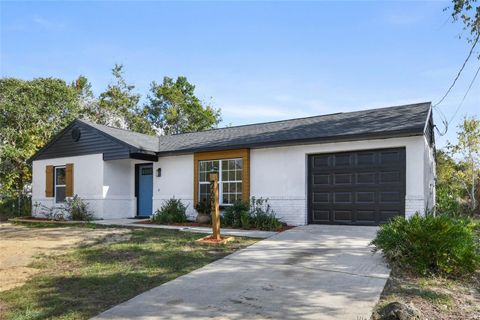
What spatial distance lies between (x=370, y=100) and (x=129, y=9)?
11213 millimetres

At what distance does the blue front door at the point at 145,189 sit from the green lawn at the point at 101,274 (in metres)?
7.06

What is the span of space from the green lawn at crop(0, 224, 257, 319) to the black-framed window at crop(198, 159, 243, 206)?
419 centimetres

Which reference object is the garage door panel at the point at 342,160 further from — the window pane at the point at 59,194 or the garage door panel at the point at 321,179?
the window pane at the point at 59,194

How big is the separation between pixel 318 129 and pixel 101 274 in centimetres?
871

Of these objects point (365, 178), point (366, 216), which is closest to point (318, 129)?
point (365, 178)

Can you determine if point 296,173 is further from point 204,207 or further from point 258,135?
point 204,207

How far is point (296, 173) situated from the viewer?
1266 centimetres

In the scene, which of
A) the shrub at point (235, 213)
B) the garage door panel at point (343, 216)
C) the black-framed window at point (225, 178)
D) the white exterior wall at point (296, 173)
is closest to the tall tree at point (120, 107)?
the black-framed window at point (225, 178)

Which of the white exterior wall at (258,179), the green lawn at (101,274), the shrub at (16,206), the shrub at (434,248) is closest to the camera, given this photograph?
the green lawn at (101,274)

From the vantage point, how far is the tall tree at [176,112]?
115 ft

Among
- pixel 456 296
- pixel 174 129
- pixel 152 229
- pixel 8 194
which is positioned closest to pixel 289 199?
pixel 152 229

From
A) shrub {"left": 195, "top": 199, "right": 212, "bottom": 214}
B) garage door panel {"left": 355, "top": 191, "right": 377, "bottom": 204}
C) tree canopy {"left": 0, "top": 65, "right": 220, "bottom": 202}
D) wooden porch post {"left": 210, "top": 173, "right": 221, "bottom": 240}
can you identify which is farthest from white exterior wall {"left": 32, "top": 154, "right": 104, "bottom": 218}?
garage door panel {"left": 355, "top": 191, "right": 377, "bottom": 204}

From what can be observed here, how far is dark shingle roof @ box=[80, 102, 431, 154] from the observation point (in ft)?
37.1

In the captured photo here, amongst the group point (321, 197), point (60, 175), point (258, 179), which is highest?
point (60, 175)
